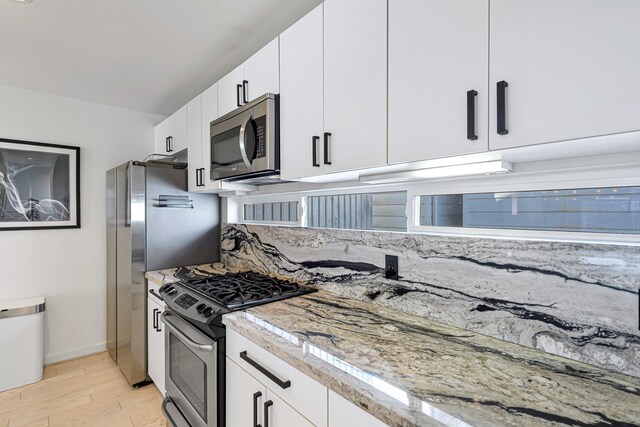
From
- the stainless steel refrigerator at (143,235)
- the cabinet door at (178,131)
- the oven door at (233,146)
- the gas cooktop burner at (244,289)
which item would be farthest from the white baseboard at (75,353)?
the oven door at (233,146)

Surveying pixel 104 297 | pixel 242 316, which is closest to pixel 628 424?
pixel 242 316

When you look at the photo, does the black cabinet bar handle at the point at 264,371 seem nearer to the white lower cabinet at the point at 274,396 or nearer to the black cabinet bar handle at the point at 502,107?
the white lower cabinet at the point at 274,396

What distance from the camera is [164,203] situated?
258cm

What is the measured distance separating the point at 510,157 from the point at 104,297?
144 inches

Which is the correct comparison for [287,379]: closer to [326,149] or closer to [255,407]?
[255,407]

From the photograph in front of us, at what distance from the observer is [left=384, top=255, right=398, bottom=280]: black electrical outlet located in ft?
4.87

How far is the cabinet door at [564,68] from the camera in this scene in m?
0.66

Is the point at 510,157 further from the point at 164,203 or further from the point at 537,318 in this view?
the point at 164,203

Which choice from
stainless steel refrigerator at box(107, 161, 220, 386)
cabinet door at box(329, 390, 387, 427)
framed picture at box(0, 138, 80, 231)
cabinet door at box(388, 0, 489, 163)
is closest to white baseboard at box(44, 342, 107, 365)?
stainless steel refrigerator at box(107, 161, 220, 386)

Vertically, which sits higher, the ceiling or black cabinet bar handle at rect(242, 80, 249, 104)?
the ceiling

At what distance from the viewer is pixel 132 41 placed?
2.00 metres

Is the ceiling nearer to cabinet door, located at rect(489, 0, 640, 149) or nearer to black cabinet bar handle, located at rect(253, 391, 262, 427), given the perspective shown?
cabinet door, located at rect(489, 0, 640, 149)

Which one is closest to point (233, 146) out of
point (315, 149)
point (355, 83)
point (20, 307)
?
point (315, 149)

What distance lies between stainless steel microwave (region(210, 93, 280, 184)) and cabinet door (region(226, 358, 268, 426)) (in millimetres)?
935
